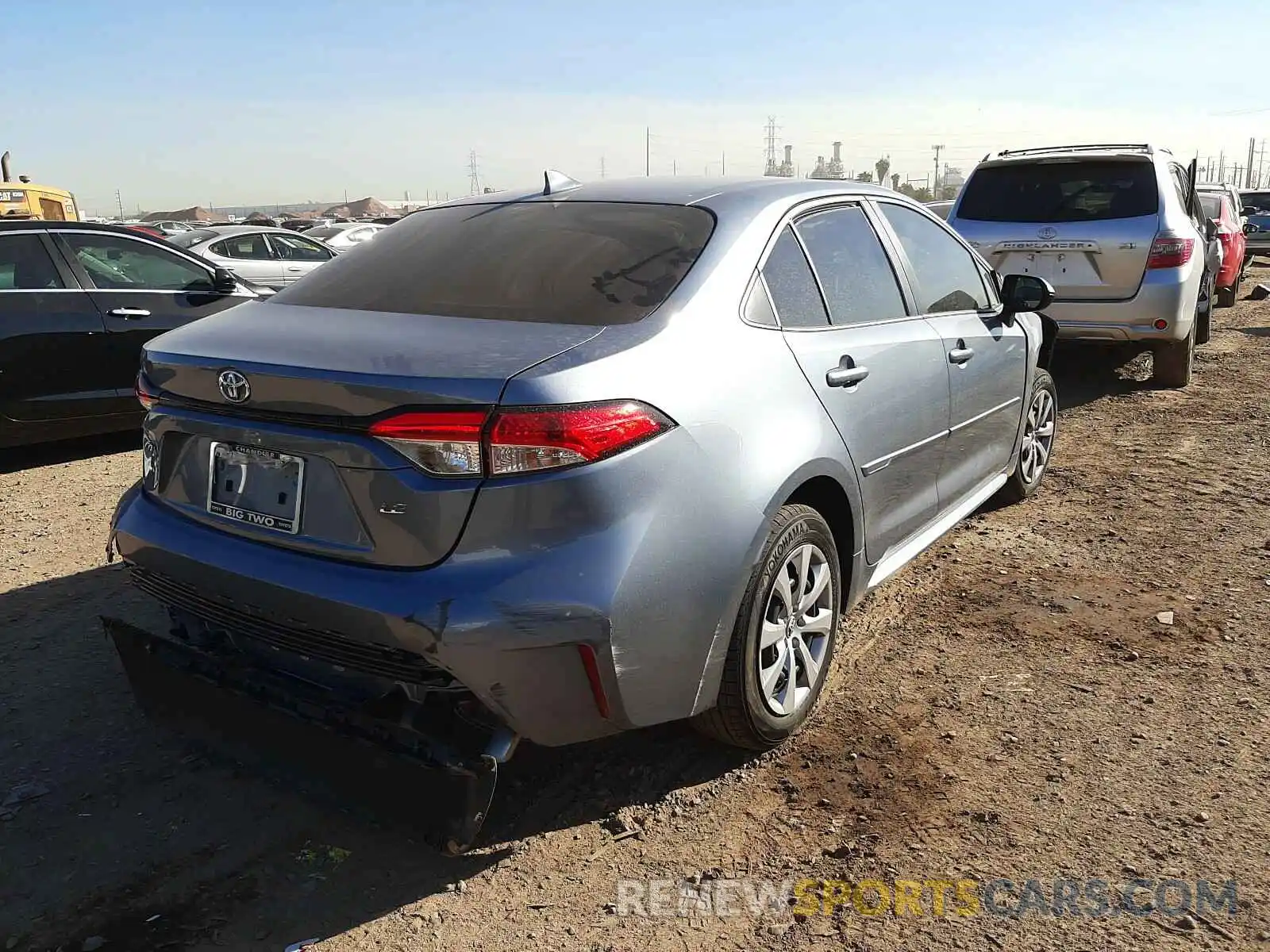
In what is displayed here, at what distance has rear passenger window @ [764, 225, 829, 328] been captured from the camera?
3014 millimetres

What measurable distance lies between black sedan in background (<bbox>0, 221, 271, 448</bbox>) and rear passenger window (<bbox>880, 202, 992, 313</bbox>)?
4.63 metres

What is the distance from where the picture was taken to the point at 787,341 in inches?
116

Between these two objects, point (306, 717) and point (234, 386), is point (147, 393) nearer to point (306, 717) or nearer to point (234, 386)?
point (234, 386)

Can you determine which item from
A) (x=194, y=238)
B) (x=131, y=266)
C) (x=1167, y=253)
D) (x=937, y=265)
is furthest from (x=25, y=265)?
(x=194, y=238)

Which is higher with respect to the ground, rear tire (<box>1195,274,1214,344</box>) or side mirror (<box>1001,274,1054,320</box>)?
side mirror (<box>1001,274,1054,320</box>)

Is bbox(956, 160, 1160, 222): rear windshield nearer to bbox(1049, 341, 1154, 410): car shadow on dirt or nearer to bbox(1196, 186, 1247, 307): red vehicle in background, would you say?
bbox(1049, 341, 1154, 410): car shadow on dirt

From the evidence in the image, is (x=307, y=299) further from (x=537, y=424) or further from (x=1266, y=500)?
(x=1266, y=500)

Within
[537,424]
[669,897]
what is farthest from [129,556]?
[669,897]

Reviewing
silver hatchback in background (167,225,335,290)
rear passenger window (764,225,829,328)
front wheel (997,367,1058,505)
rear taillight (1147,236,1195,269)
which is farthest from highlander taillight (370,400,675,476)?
silver hatchback in background (167,225,335,290)

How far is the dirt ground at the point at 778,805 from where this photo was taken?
7.79 feet

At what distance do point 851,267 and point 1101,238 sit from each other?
471 centimetres

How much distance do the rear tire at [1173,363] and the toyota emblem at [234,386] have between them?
740cm

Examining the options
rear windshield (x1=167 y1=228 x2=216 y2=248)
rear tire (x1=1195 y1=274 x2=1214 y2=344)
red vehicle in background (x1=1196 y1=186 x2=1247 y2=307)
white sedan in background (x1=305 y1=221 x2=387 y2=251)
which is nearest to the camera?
rear tire (x1=1195 y1=274 x2=1214 y2=344)

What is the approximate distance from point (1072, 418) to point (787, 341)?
17.1 ft
